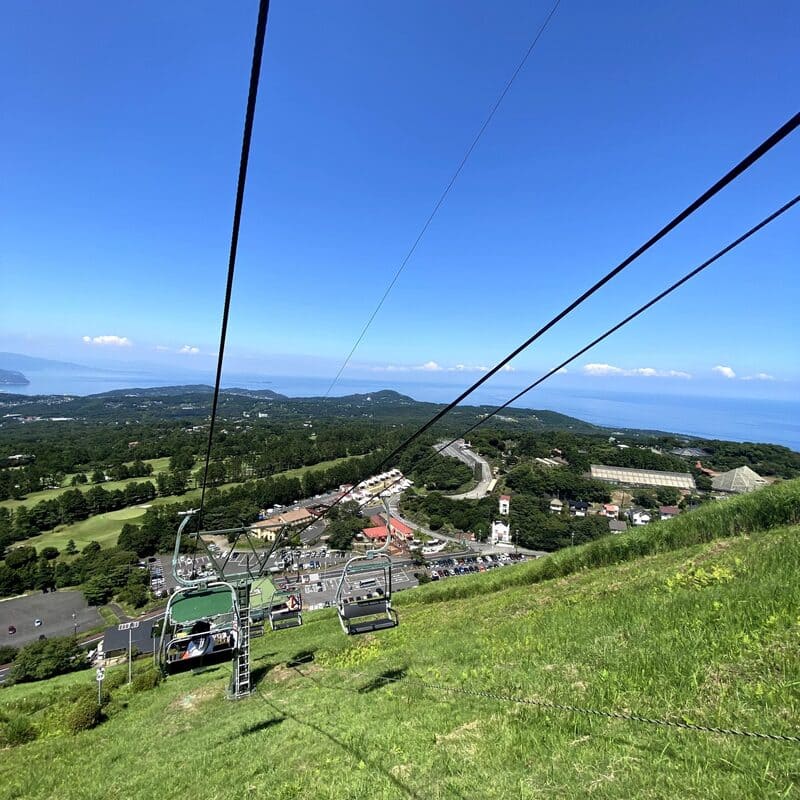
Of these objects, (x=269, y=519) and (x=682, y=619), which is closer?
(x=682, y=619)

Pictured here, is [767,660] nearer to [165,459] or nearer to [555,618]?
[555,618]

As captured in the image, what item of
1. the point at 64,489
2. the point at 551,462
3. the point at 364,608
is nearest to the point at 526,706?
the point at 364,608

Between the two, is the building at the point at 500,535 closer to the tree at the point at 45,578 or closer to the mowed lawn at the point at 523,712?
the mowed lawn at the point at 523,712

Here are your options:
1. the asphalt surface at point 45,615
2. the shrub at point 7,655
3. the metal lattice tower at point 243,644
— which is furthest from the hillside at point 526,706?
the asphalt surface at point 45,615

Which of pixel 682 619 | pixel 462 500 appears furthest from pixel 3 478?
pixel 682 619

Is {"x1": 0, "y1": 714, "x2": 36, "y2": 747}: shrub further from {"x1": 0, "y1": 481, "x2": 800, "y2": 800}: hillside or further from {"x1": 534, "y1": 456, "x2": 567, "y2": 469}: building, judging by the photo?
{"x1": 534, "y1": 456, "x2": 567, "y2": 469}: building
